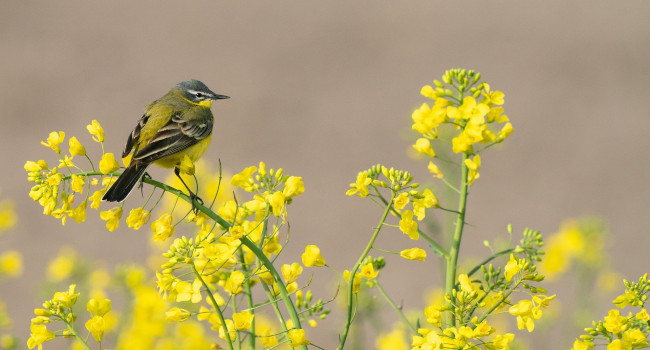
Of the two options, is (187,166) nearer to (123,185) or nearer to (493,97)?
(123,185)

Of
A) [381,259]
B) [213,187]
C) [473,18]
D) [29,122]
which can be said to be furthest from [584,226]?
[473,18]

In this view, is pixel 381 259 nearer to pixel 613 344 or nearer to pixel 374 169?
pixel 374 169

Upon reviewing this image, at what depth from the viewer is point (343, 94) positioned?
45.9ft

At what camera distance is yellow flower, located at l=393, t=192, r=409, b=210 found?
8.10ft

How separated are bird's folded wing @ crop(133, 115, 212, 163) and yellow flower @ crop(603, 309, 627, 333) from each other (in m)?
1.91

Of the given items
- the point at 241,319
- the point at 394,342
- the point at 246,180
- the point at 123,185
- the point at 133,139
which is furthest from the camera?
the point at 133,139

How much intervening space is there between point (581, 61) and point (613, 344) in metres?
13.3

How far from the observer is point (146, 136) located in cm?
401

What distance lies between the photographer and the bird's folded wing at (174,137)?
148 inches

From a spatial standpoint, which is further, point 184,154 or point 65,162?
point 184,154

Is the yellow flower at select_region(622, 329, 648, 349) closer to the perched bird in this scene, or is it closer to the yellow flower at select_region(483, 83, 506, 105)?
the yellow flower at select_region(483, 83, 506, 105)

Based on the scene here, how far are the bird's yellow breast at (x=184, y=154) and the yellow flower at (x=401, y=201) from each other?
5.46ft

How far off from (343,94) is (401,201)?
38.0 feet

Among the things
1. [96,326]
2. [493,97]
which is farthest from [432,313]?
[96,326]
